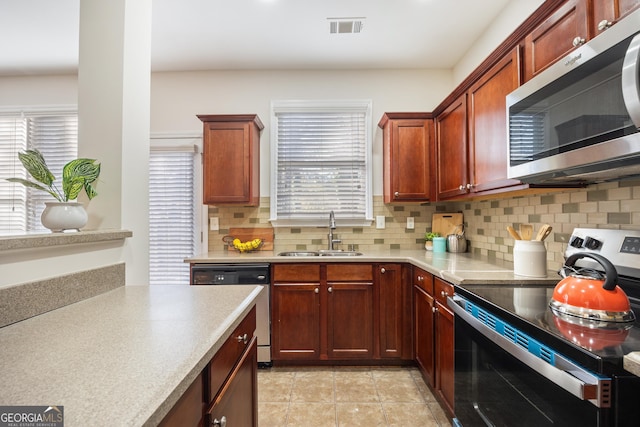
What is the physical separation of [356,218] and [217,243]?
139 centimetres

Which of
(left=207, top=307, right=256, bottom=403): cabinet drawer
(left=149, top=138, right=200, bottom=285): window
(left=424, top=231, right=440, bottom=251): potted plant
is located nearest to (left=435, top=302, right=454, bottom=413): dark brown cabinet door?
(left=424, top=231, right=440, bottom=251): potted plant

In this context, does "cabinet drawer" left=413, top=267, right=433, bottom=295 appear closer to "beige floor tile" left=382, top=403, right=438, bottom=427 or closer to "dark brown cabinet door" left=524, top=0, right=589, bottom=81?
"beige floor tile" left=382, top=403, right=438, bottom=427

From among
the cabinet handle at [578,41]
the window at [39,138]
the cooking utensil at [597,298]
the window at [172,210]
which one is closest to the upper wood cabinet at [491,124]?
the cabinet handle at [578,41]

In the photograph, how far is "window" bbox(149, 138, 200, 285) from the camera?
3.22 m

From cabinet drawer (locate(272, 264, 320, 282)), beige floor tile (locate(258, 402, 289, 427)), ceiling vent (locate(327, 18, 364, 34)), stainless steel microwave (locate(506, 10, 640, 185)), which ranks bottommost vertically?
beige floor tile (locate(258, 402, 289, 427))

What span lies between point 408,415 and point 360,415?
29 centimetres

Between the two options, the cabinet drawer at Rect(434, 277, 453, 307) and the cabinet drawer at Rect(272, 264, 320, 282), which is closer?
the cabinet drawer at Rect(434, 277, 453, 307)

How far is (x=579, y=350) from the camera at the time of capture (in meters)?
0.81

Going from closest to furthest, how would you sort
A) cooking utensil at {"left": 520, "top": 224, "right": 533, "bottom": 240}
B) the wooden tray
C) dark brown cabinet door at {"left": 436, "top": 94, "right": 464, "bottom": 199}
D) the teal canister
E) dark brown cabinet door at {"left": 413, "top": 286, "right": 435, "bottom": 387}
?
cooking utensil at {"left": 520, "top": 224, "right": 533, "bottom": 240} < dark brown cabinet door at {"left": 413, "top": 286, "right": 435, "bottom": 387} < dark brown cabinet door at {"left": 436, "top": 94, "right": 464, "bottom": 199} < the teal canister < the wooden tray

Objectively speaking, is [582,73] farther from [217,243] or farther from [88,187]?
[217,243]

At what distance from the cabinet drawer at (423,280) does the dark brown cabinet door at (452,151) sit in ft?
2.15

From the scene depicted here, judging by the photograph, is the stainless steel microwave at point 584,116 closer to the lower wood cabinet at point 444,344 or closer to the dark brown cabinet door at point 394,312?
the lower wood cabinet at point 444,344

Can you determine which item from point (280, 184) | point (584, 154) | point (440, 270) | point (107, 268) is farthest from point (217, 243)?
point (584, 154)

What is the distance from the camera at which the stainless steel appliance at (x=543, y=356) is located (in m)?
0.76
